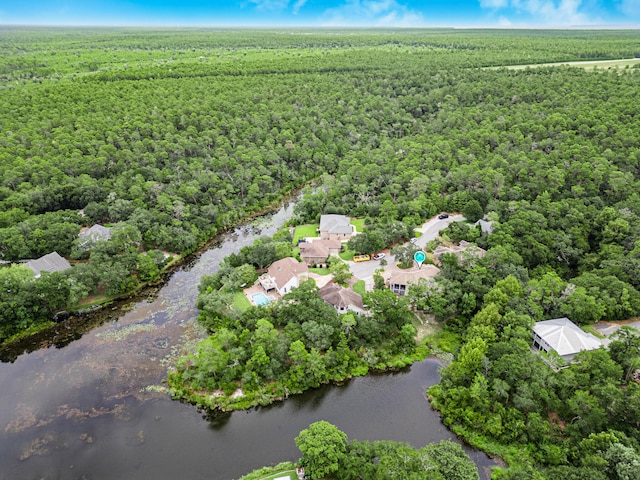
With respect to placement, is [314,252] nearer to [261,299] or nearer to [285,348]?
[261,299]

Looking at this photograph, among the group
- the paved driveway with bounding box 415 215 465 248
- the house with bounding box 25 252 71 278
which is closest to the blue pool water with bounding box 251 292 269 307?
the house with bounding box 25 252 71 278

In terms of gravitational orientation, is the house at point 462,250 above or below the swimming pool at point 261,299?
above

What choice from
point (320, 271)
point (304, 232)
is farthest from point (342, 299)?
point (304, 232)

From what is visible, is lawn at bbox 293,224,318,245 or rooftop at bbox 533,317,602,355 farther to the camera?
lawn at bbox 293,224,318,245

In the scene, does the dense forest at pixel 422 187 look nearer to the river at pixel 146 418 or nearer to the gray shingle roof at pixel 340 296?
the river at pixel 146 418

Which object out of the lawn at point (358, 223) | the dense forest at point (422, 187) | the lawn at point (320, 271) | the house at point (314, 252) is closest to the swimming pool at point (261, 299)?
the dense forest at point (422, 187)

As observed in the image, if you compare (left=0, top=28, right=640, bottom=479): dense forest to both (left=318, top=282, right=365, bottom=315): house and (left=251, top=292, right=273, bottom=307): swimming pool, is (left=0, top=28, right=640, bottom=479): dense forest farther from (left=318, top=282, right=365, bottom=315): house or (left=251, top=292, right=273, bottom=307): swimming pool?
(left=251, top=292, right=273, bottom=307): swimming pool
